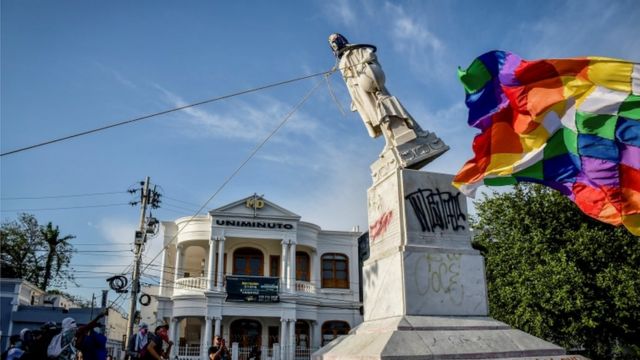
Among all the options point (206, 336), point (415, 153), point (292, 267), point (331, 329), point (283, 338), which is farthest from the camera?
point (331, 329)

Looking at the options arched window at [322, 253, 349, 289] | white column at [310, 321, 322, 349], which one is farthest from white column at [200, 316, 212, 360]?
arched window at [322, 253, 349, 289]

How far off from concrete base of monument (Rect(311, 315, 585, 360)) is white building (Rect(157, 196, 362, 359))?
23065 millimetres

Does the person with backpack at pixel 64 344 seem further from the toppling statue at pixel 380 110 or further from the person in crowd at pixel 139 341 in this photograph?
the toppling statue at pixel 380 110

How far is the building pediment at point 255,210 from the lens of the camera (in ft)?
98.7

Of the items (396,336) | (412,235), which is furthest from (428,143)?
(396,336)

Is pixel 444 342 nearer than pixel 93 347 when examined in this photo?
Yes

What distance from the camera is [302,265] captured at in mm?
32375

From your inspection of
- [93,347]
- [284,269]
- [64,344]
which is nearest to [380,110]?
[64,344]

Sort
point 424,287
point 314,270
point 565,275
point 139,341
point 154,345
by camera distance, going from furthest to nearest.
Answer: point 314,270
point 565,275
point 139,341
point 154,345
point 424,287

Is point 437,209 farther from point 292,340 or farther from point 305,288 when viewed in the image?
point 305,288

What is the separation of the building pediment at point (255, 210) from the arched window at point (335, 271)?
3964mm

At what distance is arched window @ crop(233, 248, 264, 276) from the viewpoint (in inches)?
1243

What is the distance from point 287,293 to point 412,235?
79.7 ft

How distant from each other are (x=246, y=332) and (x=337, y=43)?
84.2 feet
